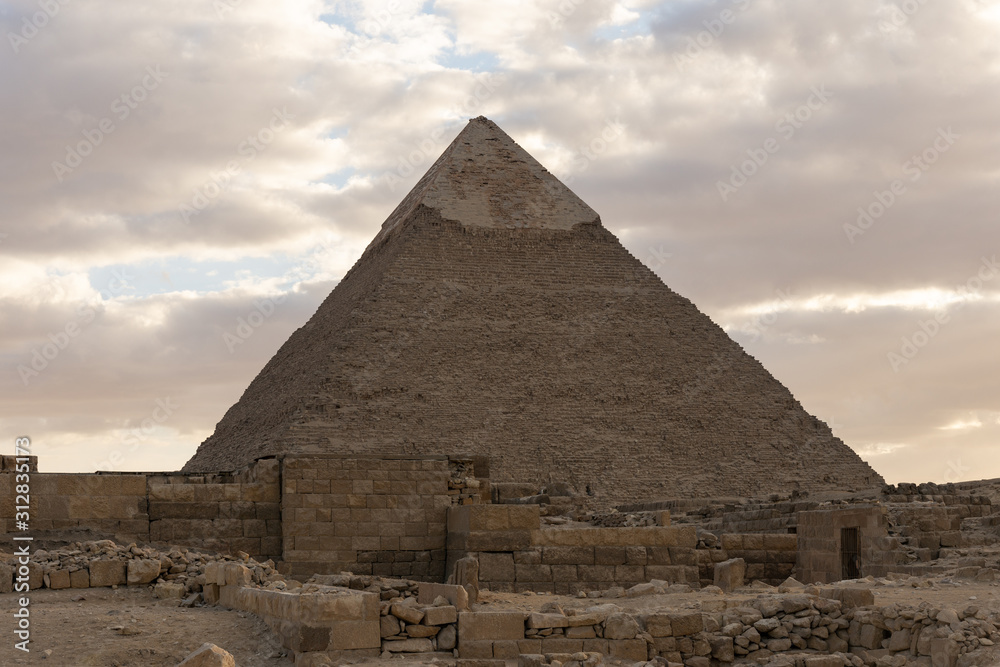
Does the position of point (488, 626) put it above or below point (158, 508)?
below

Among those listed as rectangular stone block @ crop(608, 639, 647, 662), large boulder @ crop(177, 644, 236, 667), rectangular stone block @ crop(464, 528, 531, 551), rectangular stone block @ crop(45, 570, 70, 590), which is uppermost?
rectangular stone block @ crop(464, 528, 531, 551)

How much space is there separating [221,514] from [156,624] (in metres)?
3.74

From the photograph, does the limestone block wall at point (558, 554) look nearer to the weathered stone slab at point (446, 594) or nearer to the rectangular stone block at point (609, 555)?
the rectangular stone block at point (609, 555)

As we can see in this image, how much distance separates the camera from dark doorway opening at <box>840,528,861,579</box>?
12953 millimetres

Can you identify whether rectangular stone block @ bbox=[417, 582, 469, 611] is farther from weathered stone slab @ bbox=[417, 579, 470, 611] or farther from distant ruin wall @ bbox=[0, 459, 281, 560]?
distant ruin wall @ bbox=[0, 459, 281, 560]

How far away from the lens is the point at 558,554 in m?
11.4

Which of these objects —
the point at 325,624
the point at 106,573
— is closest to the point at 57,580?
the point at 106,573

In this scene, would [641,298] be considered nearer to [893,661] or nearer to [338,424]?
[338,424]

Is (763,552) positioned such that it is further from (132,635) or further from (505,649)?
(132,635)

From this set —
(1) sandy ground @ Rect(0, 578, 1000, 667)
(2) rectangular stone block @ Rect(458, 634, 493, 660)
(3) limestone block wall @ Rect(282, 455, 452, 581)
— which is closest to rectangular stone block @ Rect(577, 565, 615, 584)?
(1) sandy ground @ Rect(0, 578, 1000, 667)

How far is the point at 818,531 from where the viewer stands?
13.3 m

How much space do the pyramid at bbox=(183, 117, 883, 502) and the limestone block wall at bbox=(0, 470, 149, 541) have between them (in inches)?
1950

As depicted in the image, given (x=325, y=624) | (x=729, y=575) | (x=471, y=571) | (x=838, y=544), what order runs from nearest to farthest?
(x=325, y=624), (x=471, y=571), (x=729, y=575), (x=838, y=544)

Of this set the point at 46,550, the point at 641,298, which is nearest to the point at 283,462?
the point at 46,550
